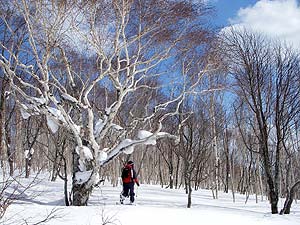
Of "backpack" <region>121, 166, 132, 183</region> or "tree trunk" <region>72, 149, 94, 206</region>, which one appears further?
"backpack" <region>121, 166, 132, 183</region>

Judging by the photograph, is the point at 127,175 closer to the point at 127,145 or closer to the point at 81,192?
the point at 127,145

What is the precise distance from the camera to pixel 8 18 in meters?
12.0

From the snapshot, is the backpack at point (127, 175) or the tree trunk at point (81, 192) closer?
the tree trunk at point (81, 192)

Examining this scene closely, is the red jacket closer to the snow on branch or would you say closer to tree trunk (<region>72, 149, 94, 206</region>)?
the snow on branch

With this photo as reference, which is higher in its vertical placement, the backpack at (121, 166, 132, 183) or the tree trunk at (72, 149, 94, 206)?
the backpack at (121, 166, 132, 183)

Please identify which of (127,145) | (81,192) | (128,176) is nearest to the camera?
(81,192)

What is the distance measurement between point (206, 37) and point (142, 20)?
2.59 metres

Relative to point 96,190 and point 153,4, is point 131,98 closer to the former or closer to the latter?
point 96,190

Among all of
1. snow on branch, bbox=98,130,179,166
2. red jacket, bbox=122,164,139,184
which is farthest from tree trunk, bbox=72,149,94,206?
red jacket, bbox=122,164,139,184

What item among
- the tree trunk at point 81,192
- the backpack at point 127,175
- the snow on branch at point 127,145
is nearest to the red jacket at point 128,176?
the backpack at point 127,175

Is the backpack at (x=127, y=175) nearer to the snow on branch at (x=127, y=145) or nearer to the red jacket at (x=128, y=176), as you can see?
the red jacket at (x=128, y=176)

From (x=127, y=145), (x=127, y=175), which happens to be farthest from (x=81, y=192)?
(x=127, y=145)

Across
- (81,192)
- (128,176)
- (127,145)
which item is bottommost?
(81,192)

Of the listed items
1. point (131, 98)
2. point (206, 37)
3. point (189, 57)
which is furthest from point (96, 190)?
point (206, 37)
